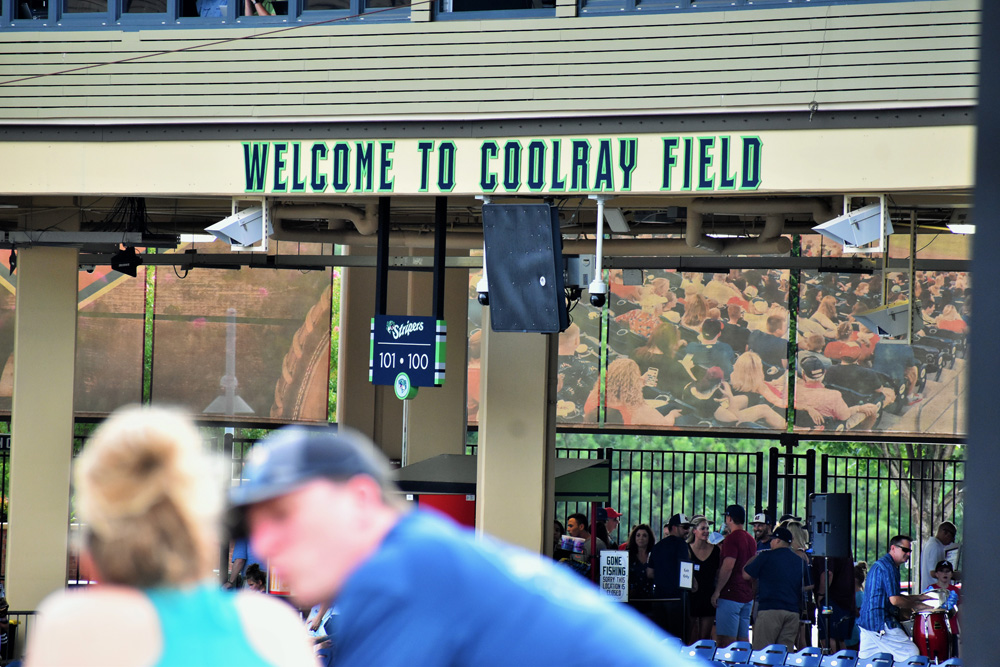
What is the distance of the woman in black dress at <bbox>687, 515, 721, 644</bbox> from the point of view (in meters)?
13.6

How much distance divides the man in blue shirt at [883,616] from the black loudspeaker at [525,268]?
3.77 metres

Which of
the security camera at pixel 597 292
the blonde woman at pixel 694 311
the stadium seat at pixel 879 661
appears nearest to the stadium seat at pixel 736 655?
the stadium seat at pixel 879 661

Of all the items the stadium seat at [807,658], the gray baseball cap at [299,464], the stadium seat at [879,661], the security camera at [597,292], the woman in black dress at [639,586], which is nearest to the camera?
the gray baseball cap at [299,464]

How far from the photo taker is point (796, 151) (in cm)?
958

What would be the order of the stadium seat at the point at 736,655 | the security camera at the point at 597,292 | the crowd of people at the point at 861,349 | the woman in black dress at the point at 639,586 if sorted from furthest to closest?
the crowd of people at the point at 861,349
the woman in black dress at the point at 639,586
the stadium seat at the point at 736,655
the security camera at the point at 597,292

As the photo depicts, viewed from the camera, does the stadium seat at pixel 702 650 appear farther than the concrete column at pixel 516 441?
No

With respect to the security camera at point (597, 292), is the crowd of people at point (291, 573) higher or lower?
lower

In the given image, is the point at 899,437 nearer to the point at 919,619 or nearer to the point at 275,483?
the point at 919,619

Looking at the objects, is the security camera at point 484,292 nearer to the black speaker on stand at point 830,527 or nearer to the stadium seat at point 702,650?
the stadium seat at point 702,650

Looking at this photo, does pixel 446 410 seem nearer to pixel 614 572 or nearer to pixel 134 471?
pixel 614 572

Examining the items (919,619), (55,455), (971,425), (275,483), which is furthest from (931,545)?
(275,483)

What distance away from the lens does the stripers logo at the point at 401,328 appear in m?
11.2

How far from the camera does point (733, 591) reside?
1350 cm

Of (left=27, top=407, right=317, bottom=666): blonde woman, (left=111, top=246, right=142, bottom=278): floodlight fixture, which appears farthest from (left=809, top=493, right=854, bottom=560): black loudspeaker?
(left=27, top=407, right=317, bottom=666): blonde woman
